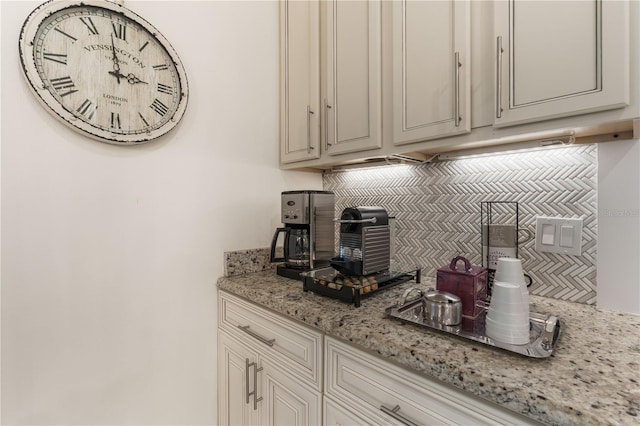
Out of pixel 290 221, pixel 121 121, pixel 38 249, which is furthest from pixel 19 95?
pixel 290 221

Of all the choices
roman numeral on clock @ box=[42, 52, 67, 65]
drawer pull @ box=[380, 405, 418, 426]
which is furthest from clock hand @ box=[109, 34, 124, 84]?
drawer pull @ box=[380, 405, 418, 426]

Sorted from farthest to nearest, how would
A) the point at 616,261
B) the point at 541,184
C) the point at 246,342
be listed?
the point at 246,342 < the point at 541,184 < the point at 616,261

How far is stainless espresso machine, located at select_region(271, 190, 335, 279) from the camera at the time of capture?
1279mm

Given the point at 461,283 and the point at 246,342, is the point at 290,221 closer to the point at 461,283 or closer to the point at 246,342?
the point at 246,342

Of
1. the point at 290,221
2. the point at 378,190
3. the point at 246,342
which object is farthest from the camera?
the point at 378,190

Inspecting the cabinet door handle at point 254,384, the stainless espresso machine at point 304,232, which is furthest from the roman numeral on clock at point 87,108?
the cabinet door handle at point 254,384

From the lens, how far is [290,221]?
4.33 feet

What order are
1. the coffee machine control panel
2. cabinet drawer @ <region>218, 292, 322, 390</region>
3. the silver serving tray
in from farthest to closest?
the coffee machine control panel
cabinet drawer @ <region>218, 292, 322, 390</region>
the silver serving tray

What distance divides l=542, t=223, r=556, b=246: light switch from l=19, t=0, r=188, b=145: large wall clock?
4.79ft

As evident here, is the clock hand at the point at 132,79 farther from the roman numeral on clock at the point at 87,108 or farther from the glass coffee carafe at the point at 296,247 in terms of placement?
the glass coffee carafe at the point at 296,247

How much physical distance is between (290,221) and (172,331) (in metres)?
0.68

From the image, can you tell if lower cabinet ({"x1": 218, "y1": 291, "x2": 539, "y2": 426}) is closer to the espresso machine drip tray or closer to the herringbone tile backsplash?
the espresso machine drip tray

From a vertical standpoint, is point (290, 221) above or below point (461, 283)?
above

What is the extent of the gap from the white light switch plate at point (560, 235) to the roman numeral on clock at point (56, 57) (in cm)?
171
